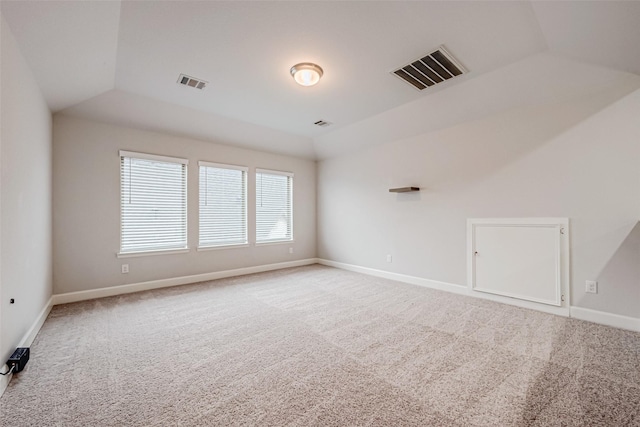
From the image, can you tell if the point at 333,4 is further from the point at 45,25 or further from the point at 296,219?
the point at 296,219

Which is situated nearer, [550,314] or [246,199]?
[550,314]

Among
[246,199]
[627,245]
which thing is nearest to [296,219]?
[246,199]

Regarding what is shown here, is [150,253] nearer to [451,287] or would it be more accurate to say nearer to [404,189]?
[404,189]

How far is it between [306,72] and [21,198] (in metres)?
2.91

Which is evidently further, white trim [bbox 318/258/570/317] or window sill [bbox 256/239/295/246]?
window sill [bbox 256/239/295/246]

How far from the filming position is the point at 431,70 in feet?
10.00

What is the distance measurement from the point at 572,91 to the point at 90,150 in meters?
6.17

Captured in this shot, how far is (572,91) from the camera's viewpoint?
3.02m

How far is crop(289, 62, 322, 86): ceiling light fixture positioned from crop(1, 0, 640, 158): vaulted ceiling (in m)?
0.09

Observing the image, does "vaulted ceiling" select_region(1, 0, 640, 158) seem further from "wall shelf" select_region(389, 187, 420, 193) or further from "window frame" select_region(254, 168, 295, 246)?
"window frame" select_region(254, 168, 295, 246)

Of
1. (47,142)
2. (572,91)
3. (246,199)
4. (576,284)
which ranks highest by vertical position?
(572,91)

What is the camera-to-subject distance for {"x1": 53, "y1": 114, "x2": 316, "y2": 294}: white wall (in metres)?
3.63

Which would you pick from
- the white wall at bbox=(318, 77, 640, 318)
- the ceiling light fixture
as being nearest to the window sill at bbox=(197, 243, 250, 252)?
the white wall at bbox=(318, 77, 640, 318)

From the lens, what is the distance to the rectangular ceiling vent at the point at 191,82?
3.20 meters
